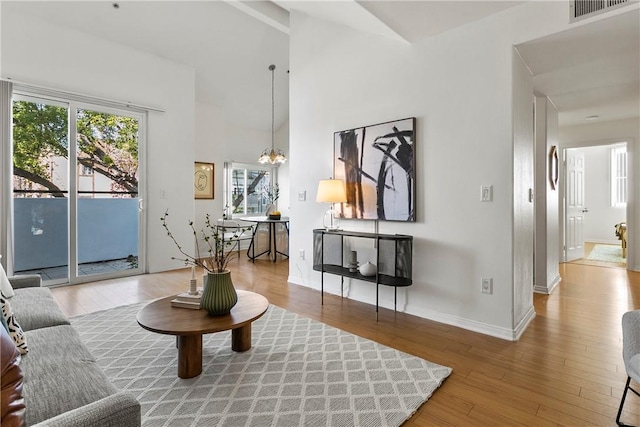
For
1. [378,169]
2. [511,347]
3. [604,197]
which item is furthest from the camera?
[604,197]

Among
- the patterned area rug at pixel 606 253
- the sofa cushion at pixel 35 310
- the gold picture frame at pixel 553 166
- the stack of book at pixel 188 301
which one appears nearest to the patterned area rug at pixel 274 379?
the stack of book at pixel 188 301

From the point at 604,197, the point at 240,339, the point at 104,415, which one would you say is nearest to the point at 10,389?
the point at 104,415

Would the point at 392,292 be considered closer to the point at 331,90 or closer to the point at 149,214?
the point at 331,90

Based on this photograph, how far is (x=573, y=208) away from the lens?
6.16 metres

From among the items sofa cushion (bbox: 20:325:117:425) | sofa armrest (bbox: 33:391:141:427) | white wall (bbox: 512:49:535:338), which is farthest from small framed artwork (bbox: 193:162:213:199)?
sofa armrest (bbox: 33:391:141:427)

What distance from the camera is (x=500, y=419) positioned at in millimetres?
1703

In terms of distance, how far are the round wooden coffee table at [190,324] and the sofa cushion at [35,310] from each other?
17.5 inches

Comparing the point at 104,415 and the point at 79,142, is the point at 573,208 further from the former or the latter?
the point at 79,142

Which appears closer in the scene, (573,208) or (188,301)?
(188,301)

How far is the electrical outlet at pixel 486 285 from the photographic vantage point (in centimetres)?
278

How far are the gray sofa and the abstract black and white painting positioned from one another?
2.65 m

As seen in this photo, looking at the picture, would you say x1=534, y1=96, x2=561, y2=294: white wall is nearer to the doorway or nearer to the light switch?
the light switch

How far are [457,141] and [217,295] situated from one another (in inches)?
92.3

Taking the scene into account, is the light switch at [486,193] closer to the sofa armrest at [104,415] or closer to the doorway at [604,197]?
the sofa armrest at [104,415]
